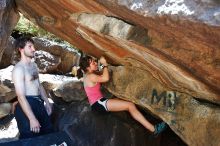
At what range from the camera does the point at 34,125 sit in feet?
18.1

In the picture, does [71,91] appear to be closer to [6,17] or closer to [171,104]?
[6,17]

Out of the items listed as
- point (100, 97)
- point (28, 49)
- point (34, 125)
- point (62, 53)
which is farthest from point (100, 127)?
point (62, 53)

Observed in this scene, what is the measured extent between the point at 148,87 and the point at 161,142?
7.13 feet

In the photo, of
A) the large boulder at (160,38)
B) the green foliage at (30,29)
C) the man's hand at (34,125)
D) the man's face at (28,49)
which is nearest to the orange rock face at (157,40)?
the large boulder at (160,38)

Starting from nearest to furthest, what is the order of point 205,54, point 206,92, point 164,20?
point 164,20 < point 205,54 < point 206,92

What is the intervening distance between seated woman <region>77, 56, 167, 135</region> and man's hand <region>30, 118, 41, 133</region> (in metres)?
1.50

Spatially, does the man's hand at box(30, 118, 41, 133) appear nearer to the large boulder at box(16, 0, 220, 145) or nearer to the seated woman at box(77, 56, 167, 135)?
the seated woman at box(77, 56, 167, 135)

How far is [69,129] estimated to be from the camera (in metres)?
7.04

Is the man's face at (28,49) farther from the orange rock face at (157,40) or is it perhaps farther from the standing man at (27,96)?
the orange rock face at (157,40)

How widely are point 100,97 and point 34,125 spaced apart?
5.60ft

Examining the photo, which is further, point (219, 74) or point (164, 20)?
point (219, 74)

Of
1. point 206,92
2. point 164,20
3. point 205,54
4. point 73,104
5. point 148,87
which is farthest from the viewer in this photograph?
point 73,104

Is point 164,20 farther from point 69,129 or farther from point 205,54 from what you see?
point 69,129

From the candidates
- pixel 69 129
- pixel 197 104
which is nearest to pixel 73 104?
pixel 69 129
